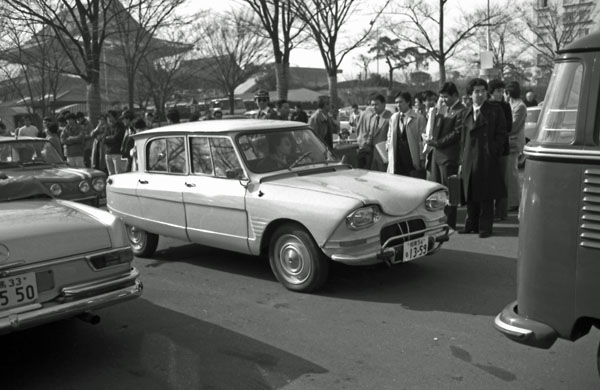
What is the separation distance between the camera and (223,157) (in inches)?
247

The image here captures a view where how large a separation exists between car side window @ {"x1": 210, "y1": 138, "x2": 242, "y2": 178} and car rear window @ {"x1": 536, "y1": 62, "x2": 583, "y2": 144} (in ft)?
11.4

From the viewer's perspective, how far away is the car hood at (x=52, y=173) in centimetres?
770

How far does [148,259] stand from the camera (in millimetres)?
7406

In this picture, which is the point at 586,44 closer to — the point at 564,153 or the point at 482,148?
the point at 564,153

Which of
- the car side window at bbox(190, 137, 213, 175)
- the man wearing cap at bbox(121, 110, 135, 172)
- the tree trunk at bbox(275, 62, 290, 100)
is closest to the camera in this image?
the car side window at bbox(190, 137, 213, 175)

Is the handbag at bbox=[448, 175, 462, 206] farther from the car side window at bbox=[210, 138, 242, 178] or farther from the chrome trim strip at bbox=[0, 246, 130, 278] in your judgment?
→ the chrome trim strip at bbox=[0, 246, 130, 278]

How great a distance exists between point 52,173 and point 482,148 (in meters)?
5.69

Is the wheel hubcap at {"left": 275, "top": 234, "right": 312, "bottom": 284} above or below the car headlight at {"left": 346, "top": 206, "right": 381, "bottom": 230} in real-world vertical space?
below

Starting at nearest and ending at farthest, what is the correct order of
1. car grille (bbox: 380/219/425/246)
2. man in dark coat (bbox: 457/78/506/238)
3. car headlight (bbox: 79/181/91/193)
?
car grille (bbox: 380/219/425/246) → man in dark coat (bbox: 457/78/506/238) → car headlight (bbox: 79/181/91/193)

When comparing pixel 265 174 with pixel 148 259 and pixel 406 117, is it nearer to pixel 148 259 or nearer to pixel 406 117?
pixel 148 259

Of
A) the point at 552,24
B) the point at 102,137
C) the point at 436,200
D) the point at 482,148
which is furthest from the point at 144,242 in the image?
the point at 552,24

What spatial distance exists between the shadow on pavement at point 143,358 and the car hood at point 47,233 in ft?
2.70

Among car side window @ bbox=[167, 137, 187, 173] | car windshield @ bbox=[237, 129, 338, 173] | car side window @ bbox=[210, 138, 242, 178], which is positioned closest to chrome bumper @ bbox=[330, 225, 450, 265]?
car windshield @ bbox=[237, 129, 338, 173]

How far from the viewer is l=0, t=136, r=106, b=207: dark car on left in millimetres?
7805
